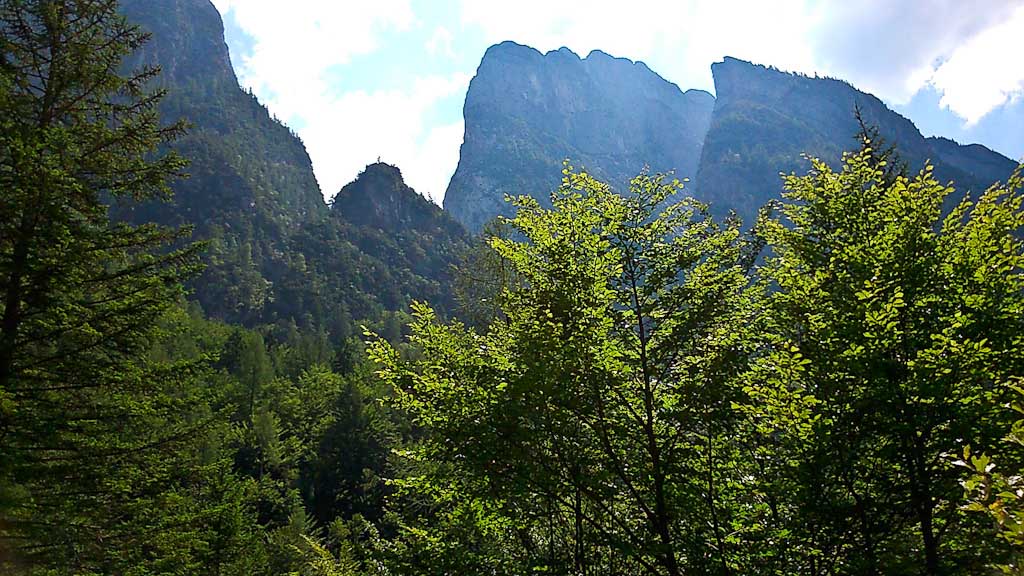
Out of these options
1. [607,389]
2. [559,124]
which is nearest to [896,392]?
[607,389]

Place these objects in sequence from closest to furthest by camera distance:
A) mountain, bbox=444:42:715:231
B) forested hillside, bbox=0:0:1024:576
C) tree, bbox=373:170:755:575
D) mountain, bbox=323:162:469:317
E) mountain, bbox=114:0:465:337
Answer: forested hillside, bbox=0:0:1024:576, tree, bbox=373:170:755:575, mountain, bbox=114:0:465:337, mountain, bbox=323:162:469:317, mountain, bbox=444:42:715:231

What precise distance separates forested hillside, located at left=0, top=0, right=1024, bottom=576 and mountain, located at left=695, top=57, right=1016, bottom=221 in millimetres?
125177

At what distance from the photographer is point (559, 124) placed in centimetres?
17675

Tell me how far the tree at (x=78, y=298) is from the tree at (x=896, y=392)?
24.8 feet

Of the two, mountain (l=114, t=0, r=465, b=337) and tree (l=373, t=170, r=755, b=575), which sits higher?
mountain (l=114, t=0, r=465, b=337)

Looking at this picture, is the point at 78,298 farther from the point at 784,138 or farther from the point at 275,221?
the point at 784,138

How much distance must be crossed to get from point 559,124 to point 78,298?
177283 mm

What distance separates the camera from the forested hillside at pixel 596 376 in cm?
501

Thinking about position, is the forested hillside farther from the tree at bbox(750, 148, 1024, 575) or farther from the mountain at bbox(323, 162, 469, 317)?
the mountain at bbox(323, 162, 469, 317)

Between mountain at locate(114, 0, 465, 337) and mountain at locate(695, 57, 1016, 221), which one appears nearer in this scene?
mountain at locate(114, 0, 465, 337)

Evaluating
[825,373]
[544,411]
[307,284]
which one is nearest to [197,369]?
[544,411]

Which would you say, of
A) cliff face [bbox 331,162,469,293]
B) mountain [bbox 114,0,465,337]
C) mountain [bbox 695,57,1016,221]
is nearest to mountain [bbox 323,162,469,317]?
cliff face [bbox 331,162,469,293]

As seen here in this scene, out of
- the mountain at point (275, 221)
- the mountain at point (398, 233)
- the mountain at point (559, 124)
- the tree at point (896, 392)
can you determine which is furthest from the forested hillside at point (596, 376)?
the mountain at point (559, 124)

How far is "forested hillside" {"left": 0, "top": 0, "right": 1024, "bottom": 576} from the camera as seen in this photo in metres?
5.01
